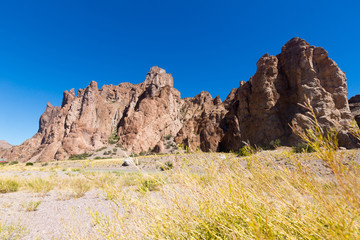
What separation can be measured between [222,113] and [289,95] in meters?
20.7

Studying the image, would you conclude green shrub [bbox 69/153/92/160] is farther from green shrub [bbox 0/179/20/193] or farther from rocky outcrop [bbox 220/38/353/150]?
green shrub [bbox 0/179/20/193]

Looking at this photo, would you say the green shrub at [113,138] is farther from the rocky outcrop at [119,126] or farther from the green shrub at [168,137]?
the green shrub at [168,137]

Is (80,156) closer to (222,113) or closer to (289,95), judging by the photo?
(222,113)

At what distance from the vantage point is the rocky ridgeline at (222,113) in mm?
23844

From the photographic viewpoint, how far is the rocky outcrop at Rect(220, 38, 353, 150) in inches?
896

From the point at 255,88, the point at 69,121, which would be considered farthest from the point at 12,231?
the point at 69,121

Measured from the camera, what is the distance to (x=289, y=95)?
2778cm

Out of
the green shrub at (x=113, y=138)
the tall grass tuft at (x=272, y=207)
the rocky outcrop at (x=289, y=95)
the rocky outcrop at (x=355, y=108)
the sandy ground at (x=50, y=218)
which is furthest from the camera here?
the green shrub at (x=113, y=138)

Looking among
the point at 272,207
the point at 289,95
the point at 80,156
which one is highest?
the point at 289,95

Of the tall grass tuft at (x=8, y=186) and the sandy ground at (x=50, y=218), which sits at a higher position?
the tall grass tuft at (x=8, y=186)

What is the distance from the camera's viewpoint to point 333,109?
884 inches

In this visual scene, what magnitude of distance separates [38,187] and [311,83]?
3191 cm

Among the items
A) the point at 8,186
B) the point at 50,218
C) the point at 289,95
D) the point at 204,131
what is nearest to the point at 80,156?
the point at 204,131

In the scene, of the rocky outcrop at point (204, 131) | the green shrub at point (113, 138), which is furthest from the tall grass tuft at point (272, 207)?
the green shrub at point (113, 138)
